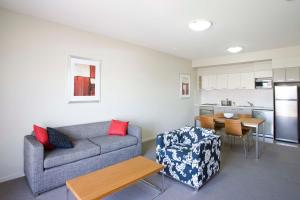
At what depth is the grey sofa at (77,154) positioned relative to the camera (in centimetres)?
226

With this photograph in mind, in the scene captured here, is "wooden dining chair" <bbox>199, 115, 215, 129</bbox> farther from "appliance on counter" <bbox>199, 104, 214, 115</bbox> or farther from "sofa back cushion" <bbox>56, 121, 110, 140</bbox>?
"sofa back cushion" <bbox>56, 121, 110, 140</bbox>

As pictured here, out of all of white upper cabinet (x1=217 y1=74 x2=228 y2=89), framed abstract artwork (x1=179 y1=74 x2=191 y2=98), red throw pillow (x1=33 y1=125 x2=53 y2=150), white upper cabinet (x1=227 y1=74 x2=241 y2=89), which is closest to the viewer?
red throw pillow (x1=33 y1=125 x2=53 y2=150)

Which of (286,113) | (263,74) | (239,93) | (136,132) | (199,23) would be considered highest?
(199,23)

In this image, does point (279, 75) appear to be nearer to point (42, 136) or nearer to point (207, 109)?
point (207, 109)

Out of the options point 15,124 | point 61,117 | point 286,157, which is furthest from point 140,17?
point 286,157

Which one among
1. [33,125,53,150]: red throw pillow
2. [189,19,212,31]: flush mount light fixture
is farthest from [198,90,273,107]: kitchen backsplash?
[33,125,53,150]: red throw pillow

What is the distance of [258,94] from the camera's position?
5.55 m

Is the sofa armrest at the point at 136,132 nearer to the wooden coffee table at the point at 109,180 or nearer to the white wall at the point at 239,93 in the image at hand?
the wooden coffee table at the point at 109,180

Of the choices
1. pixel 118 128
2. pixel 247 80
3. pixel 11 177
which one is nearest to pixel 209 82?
pixel 247 80

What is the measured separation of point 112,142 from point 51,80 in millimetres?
1515

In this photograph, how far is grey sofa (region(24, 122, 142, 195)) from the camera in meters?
2.26

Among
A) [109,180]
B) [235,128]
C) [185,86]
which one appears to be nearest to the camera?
[109,180]

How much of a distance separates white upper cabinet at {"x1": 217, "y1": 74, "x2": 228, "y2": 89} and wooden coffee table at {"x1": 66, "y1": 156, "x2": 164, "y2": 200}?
4730mm

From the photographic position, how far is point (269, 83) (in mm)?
5219
